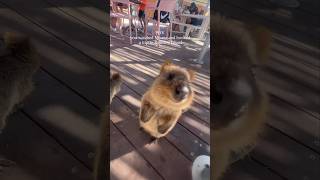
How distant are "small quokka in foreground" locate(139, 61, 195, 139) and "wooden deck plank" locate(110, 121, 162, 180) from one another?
6 cm

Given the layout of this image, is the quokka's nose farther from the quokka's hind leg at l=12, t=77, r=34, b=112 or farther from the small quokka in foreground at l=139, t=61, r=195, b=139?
the quokka's hind leg at l=12, t=77, r=34, b=112

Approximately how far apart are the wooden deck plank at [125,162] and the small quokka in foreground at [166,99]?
2.3 inches

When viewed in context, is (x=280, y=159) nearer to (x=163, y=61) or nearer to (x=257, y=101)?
(x=257, y=101)

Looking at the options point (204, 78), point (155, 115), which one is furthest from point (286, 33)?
point (155, 115)

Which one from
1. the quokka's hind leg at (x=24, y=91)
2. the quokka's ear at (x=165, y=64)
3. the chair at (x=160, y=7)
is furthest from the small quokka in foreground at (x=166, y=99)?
the quokka's hind leg at (x=24, y=91)

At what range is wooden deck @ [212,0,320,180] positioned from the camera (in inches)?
26.2

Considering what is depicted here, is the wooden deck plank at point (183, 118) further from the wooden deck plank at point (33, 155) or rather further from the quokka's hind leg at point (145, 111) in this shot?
the wooden deck plank at point (33, 155)

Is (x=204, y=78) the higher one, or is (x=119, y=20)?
(x=119, y=20)

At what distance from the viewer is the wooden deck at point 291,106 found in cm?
→ 67

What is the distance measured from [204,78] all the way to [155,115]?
140mm

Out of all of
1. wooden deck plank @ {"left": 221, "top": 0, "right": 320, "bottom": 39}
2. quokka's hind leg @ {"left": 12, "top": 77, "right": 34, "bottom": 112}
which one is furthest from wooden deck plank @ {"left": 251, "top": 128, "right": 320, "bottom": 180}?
quokka's hind leg @ {"left": 12, "top": 77, "right": 34, "bottom": 112}

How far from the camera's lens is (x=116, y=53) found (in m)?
0.69

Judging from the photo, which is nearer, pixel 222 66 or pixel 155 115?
pixel 222 66

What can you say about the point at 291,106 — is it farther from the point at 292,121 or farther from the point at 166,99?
the point at 166,99
